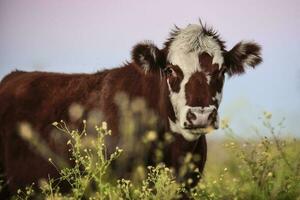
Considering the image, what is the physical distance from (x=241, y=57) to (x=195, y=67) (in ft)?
1.46

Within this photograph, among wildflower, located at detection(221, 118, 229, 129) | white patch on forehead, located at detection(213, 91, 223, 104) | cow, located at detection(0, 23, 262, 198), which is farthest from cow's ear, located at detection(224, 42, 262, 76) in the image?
wildflower, located at detection(221, 118, 229, 129)

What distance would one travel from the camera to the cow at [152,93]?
11.0 ft

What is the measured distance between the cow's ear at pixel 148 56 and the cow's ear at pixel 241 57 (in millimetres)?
368

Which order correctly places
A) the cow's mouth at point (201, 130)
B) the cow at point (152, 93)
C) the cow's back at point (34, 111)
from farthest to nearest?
the cow's back at point (34, 111) < the cow at point (152, 93) < the cow's mouth at point (201, 130)

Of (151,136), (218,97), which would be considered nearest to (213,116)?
(218,97)

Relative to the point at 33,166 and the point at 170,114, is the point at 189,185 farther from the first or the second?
the point at 33,166

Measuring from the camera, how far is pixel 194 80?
3.36 meters

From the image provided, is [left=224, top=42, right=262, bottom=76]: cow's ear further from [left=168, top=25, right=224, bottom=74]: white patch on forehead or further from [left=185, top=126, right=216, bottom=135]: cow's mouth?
[left=185, top=126, right=216, bottom=135]: cow's mouth

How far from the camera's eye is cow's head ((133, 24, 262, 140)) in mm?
3232

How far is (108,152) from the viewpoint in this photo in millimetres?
3594

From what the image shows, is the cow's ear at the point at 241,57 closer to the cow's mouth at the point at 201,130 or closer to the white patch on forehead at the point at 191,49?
the white patch on forehead at the point at 191,49

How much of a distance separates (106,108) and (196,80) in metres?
0.60

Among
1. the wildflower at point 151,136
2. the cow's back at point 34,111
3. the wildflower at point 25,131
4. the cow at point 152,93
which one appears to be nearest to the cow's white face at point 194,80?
the cow at point 152,93

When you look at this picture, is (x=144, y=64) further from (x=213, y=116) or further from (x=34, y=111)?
(x=34, y=111)
